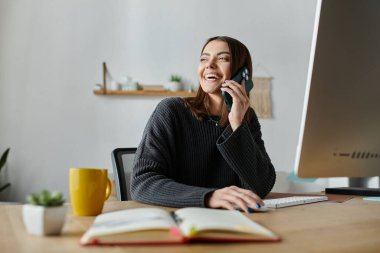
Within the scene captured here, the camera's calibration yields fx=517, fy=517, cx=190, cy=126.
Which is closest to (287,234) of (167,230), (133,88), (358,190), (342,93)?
(167,230)

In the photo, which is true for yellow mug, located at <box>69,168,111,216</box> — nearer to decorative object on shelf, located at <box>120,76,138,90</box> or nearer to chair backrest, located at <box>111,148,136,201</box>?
chair backrest, located at <box>111,148,136,201</box>

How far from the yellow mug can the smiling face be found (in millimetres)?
885

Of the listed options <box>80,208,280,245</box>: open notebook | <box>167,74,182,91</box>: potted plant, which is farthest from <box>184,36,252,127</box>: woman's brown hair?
<box>167,74,182,91</box>: potted plant

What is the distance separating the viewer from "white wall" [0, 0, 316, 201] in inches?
166

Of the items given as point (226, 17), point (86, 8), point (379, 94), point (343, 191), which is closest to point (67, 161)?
point (86, 8)

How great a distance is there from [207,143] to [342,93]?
79 cm

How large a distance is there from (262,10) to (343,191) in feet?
10.9

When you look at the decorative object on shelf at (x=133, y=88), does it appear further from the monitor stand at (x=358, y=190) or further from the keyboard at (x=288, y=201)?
the keyboard at (x=288, y=201)

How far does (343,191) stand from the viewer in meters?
1.67

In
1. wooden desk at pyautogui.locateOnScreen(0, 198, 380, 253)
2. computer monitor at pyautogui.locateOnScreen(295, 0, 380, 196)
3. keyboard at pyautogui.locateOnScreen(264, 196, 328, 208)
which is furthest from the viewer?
keyboard at pyautogui.locateOnScreen(264, 196, 328, 208)

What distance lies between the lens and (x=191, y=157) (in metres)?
1.78

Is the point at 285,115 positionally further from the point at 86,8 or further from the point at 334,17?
the point at 334,17

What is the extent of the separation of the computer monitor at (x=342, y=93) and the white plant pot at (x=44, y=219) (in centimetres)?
47

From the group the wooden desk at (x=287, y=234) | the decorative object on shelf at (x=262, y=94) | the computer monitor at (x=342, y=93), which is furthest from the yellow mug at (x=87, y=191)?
the decorative object on shelf at (x=262, y=94)
